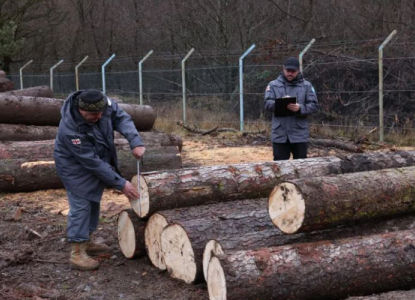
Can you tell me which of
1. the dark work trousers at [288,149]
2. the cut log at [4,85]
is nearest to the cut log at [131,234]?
the dark work trousers at [288,149]

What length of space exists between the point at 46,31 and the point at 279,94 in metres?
25.7

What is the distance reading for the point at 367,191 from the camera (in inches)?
180

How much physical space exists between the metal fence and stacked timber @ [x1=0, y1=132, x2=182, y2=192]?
5827 millimetres

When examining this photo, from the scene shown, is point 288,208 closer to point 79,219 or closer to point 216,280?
point 216,280

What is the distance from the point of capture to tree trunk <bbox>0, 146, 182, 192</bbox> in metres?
8.20

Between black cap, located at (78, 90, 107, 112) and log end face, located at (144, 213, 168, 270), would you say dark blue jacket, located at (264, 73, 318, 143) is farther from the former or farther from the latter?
black cap, located at (78, 90, 107, 112)

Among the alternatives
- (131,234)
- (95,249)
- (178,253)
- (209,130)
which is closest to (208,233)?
(178,253)

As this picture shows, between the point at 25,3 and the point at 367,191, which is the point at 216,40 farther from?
the point at 367,191

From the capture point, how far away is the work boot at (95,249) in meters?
5.62

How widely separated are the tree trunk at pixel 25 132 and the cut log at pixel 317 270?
23.0ft

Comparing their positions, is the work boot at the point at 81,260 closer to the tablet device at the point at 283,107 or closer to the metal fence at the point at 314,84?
the tablet device at the point at 283,107

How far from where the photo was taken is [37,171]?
8.30 meters

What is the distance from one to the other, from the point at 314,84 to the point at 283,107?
8560 mm

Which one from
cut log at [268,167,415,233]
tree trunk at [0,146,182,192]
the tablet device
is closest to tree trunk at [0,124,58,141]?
tree trunk at [0,146,182,192]
